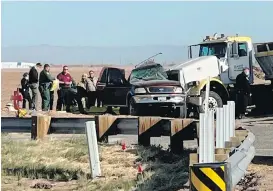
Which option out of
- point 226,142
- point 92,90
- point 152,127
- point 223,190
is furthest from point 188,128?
point 92,90

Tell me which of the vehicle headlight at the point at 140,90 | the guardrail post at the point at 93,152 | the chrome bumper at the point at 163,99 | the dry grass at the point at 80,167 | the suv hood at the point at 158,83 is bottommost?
the dry grass at the point at 80,167

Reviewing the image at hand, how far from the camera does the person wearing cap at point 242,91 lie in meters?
23.9

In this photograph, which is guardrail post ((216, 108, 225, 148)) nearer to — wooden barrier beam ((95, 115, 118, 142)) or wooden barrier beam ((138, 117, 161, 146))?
wooden barrier beam ((138, 117, 161, 146))

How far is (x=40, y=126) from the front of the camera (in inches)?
503

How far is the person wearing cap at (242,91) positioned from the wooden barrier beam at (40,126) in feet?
40.6

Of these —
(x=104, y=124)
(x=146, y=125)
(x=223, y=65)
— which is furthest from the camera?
(x=223, y=65)

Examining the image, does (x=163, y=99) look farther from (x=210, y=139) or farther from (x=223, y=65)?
(x=210, y=139)

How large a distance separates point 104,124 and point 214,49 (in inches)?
516

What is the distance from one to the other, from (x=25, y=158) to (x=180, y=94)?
10745mm

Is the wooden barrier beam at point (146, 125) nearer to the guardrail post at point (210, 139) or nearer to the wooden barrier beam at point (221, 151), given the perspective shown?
the wooden barrier beam at point (221, 151)

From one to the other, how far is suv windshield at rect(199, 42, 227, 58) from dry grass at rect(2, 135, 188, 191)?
1229cm

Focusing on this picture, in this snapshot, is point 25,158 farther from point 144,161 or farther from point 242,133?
point 242,133

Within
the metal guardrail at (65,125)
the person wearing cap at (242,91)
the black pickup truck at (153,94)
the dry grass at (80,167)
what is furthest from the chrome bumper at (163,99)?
the metal guardrail at (65,125)

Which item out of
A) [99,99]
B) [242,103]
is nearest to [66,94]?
[99,99]
